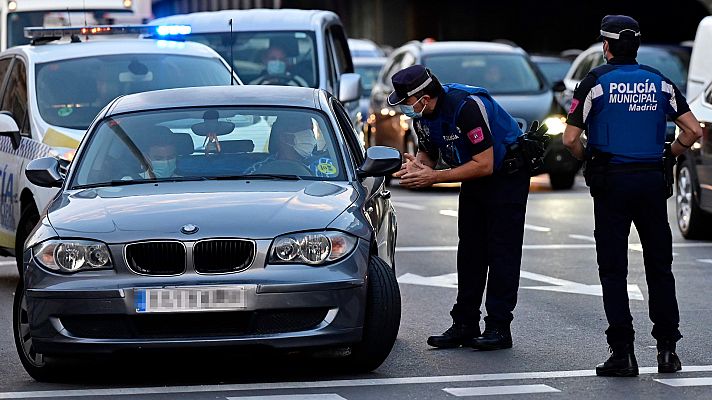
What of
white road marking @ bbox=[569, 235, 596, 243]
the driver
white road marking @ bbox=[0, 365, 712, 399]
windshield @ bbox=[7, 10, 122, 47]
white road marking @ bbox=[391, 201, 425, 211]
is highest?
white road marking @ bbox=[0, 365, 712, 399]

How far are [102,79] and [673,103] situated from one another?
5.50 m

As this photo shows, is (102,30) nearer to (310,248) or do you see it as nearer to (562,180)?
(310,248)

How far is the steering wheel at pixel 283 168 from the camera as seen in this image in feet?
29.8

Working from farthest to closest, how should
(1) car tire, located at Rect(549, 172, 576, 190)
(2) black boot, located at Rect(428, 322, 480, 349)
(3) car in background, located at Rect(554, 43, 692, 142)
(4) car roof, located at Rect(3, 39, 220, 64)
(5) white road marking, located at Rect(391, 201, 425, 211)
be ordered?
1. (3) car in background, located at Rect(554, 43, 692, 142)
2. (1) car tire, located at Rect(549, 172, 576, 190)
3. (5) white road marking, located at Rect(391, 201, 425, 211)
4. (4) car roof, located at Rect(3, 39, 220, 64)
5. (2) black boot, located at Rect(428, 322, 480, 349)

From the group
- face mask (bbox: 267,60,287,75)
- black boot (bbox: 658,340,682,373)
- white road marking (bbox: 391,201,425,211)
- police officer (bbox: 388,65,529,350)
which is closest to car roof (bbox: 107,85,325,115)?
police officer (bbox: 388,65,529,350)

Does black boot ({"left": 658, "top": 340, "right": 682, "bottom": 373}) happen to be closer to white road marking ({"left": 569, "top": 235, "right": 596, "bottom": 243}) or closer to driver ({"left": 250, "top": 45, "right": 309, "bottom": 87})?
white road marking ({"left": 569, "top": 235, "right": 596, "bottom": 243})

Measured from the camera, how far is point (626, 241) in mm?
8406

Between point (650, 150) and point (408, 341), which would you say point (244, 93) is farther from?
point (650, 150)

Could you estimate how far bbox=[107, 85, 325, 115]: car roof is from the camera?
9516 mm

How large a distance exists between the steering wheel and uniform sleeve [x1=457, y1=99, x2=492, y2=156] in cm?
79

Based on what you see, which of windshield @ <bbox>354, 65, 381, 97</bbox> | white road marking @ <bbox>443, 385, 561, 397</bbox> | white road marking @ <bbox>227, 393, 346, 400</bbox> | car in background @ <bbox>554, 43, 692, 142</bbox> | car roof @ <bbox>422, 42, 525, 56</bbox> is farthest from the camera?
windshield @ <bbox>354, 65, 381, 97</bbox>

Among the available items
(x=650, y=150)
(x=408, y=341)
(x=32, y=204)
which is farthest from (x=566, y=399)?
(x=32, y=204)

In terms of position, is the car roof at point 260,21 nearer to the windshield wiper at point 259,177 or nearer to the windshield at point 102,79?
the windshield at point 102,79

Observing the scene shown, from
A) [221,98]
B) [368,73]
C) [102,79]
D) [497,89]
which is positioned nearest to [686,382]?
[221,98]
